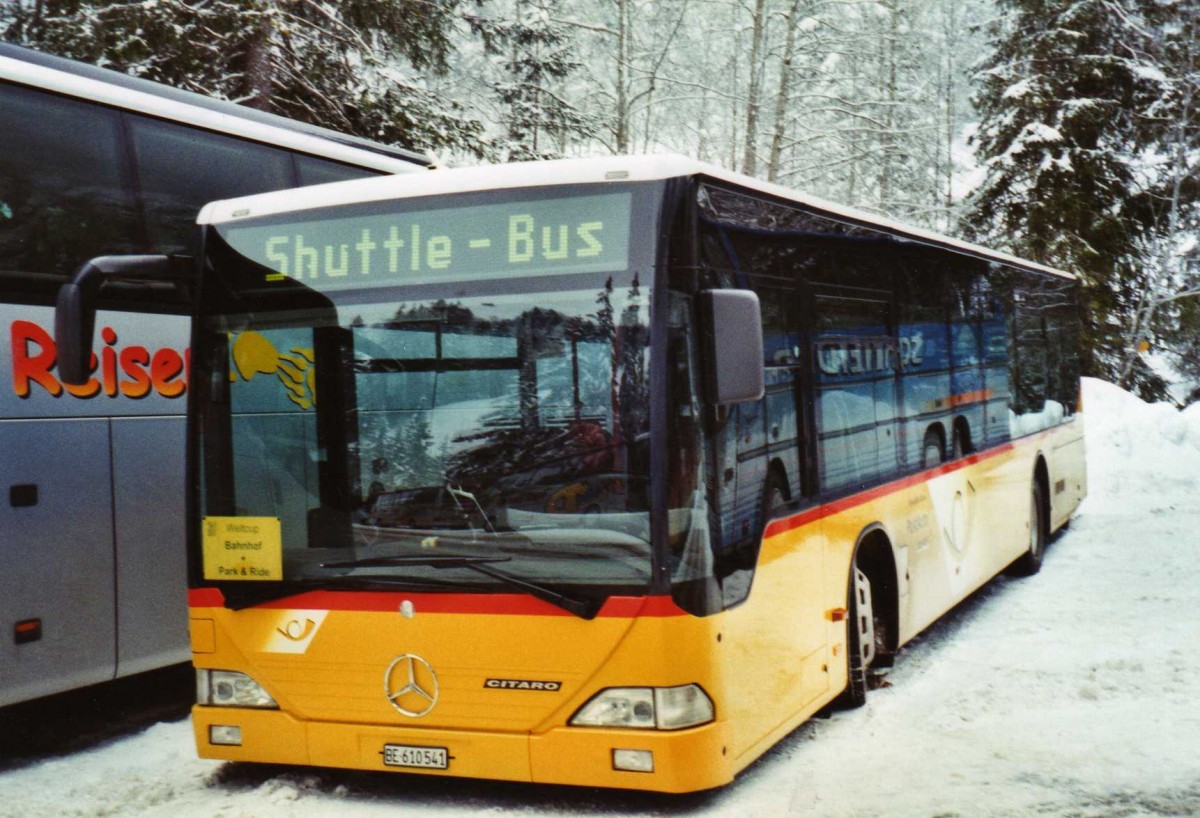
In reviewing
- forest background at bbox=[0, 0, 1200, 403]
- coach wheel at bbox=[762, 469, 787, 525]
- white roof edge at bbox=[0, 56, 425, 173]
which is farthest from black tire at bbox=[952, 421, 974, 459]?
forest background at bbox=[0, 0, 1200, 403]

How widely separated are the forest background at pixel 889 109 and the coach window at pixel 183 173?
10318 mm

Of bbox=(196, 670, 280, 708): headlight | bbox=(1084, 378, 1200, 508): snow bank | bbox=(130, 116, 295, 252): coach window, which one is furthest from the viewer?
bbox=(1084, 378, 1200, 508): snow bank

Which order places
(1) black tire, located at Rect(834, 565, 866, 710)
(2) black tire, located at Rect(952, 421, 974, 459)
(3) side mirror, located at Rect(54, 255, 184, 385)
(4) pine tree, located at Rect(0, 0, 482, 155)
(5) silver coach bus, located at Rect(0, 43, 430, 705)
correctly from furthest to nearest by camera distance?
1. (4) pine tree, located at Rect(0, 0, 482, 155)
2. (2) black tire, located at Rect(952, 421, 974, 459)
3. (1) black tire, located at Rect(834, 565, 866, 710)
4. (5) silver coach bus, located at Rect(0, 43, 430, 705)
5. (3) side mirror, located at Rect(54, 255, 184, 385)

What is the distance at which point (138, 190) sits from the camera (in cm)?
780

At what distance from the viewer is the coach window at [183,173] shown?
7.89 m

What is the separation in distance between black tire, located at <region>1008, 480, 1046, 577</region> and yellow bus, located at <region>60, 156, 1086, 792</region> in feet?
20.7

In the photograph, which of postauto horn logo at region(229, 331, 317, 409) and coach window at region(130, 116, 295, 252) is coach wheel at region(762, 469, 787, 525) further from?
coach window at region(130, 116, 295, 252)

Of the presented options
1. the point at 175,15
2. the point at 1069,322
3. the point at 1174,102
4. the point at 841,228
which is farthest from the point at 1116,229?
the point at 841,228

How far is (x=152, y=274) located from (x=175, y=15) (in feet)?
38.9

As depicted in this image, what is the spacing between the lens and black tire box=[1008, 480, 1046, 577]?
39.5ft

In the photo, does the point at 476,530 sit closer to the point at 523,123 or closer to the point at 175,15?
the point at 175,15

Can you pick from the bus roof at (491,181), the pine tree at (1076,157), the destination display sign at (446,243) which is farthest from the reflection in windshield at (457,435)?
the pine tree at (1076,157)

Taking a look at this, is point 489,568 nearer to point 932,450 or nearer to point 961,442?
point 932,450

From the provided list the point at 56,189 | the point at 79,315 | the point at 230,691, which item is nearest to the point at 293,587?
the point at 230,691
